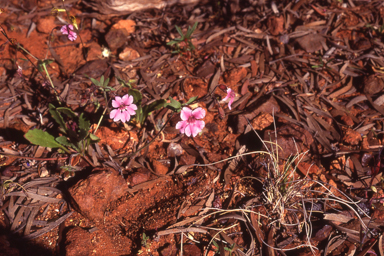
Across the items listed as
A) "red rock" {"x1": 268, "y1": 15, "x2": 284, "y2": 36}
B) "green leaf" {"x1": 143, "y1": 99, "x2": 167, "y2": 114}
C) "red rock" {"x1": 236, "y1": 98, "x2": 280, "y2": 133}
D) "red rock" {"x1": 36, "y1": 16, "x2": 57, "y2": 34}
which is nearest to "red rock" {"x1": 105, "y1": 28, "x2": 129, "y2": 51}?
"red rock" {"x1": 36, "y1": 16, "x2": 57, "y2": 34}

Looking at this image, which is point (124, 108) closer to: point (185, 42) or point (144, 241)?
point (144, 241)

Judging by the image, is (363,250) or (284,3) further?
(284,3)

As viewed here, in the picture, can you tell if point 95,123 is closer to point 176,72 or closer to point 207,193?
point 176,72

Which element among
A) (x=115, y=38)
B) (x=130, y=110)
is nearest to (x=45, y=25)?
(x=115, y=38)

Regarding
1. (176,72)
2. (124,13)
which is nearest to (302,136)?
(176,72)

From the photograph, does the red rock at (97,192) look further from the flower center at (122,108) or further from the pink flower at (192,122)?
the pink flower at (192,122)

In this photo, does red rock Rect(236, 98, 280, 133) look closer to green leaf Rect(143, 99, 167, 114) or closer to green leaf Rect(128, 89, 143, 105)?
green leaf Rect(143, 99, 167, 114)
